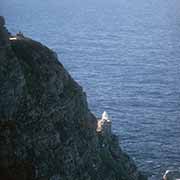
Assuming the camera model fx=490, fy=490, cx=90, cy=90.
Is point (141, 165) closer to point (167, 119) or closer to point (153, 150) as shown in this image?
point (153, 150)

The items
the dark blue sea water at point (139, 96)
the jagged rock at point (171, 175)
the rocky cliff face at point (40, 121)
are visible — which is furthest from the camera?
the dark blue sea water at point (139, 96)

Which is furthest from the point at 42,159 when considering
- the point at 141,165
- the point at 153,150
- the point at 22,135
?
the point at 153,150

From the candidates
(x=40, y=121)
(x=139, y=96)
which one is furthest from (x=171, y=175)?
(x=139, y=96)

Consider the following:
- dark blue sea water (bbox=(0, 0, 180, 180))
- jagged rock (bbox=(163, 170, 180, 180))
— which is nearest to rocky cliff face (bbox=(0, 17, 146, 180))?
jagged rock (bbox=(163, 170, 180, 180))

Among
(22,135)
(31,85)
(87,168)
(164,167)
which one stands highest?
(31,85)

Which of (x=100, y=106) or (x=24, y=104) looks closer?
(x=24, y=104)

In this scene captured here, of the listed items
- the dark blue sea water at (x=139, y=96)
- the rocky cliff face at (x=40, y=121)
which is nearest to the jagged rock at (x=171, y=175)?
the dark blue sea water at (x=139, y=96)

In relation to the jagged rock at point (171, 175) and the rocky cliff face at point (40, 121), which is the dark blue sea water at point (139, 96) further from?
the rocky cliff face at point (40, 121)

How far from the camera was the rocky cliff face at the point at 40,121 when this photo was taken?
45969 mm

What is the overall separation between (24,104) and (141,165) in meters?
51.9

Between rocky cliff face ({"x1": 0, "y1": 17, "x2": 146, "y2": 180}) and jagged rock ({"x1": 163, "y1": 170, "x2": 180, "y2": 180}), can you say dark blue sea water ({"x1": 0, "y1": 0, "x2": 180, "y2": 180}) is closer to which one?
jagged rock ({"x1": 163, "y1": 170, "x2": 180, "y2": 180})

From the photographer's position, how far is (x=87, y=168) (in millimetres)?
54219

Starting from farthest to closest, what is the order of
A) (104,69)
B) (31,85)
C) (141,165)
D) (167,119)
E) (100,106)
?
(104,69), (100,106), (167,119), (141,165), (31,85)

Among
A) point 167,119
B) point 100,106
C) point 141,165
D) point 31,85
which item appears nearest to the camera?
point 31,85
